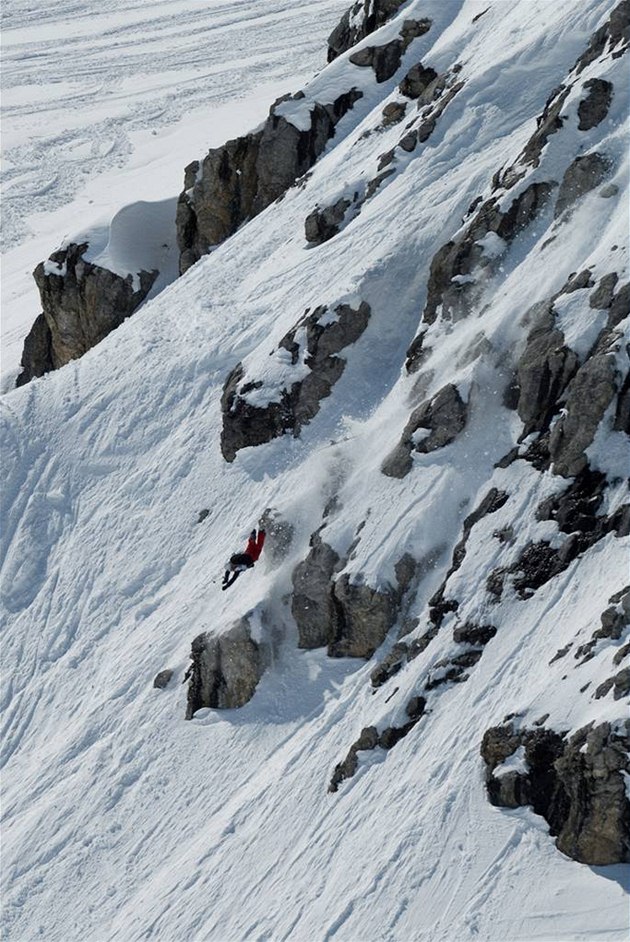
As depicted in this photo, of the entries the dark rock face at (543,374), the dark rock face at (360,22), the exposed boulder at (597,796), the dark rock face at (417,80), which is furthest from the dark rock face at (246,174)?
the exposed boulder at (597,796)

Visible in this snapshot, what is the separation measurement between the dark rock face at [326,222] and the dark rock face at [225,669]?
12.6 meters

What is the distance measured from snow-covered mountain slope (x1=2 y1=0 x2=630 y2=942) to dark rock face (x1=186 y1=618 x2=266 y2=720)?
7 centimetres

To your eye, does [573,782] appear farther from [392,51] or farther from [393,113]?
[392,51]

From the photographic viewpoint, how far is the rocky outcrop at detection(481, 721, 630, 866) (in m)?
14.9

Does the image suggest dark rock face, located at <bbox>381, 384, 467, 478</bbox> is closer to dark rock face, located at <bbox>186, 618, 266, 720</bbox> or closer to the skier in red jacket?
the skier in red jacket

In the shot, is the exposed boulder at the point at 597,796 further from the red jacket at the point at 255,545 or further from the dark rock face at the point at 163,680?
the dark rock face at the point at 163,680

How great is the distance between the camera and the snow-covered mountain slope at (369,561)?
1664cm

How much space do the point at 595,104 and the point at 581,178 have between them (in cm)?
216

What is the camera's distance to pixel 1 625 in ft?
88.4

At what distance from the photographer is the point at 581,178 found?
23.0 meters

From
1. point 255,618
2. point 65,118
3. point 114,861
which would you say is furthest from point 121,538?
point 65,118

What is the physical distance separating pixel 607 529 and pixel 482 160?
12.6 meters

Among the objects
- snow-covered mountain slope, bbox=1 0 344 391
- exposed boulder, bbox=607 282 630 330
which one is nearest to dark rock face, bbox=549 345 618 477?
exposed boulder, bbox=607 282 630 330

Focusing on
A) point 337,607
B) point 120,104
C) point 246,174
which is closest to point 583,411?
point 337,607
